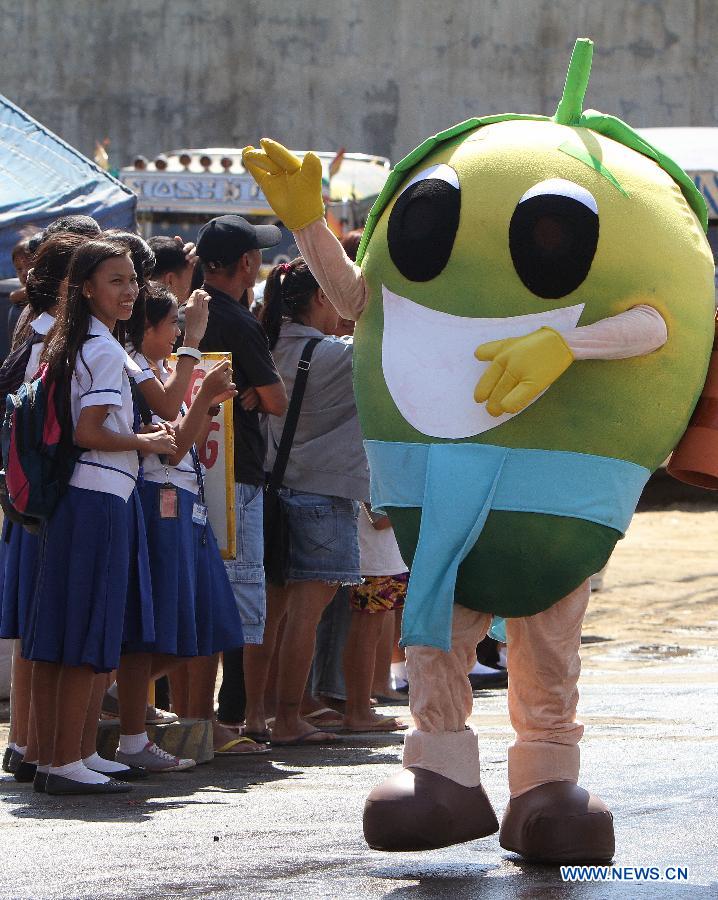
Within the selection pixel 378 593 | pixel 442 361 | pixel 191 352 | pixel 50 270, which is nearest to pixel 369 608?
pixel 378 593

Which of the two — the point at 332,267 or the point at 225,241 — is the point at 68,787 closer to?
the point at 332,267

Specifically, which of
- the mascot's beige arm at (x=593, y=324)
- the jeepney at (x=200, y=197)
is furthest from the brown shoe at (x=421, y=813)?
the jeepney at (x=200, y=197)

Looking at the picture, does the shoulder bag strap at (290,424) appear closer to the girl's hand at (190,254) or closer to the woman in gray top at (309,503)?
the woman in gray top at (309,503)

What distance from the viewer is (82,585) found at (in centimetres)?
482

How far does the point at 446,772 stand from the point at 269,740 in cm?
213

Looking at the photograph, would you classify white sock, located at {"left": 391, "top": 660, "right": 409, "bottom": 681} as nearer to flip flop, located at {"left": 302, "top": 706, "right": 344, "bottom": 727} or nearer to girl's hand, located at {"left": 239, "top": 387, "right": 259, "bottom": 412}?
flip flop, located at {"left": 302, "top": 706, "right": 344, "bottom": 727}

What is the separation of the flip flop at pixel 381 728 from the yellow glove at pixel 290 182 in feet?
8.65

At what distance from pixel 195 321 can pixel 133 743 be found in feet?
4.62

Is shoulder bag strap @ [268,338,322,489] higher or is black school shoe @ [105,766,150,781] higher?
shoulder bag strap @ [268,338,322,489]

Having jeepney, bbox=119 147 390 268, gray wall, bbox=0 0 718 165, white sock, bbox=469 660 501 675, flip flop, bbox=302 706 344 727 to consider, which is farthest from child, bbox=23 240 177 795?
gray wall, bbox=0 0 718 165

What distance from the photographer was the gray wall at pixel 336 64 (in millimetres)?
26297

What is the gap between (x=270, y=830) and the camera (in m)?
4.26

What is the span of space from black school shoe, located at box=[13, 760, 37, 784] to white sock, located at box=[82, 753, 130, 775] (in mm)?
206

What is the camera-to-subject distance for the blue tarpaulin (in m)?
7.80
